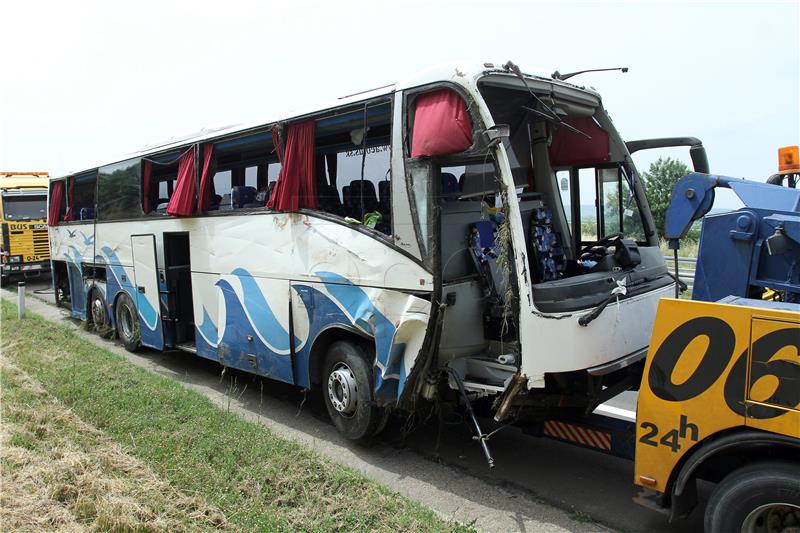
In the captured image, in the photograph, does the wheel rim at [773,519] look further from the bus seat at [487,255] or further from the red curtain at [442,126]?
the red curtain at [442,126]

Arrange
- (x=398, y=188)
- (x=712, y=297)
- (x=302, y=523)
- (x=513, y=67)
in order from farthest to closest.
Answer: (x=398, y=188) < (x=513, y=67) < (x=712, y=297) < (x=302, y=523)

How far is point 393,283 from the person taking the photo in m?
5.20

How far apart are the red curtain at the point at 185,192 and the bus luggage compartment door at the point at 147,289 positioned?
1.08 meters

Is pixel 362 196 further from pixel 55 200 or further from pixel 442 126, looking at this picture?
pixel 55 200

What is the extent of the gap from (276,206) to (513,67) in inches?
118

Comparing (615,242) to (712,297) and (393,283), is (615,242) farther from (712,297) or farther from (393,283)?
(393,283)

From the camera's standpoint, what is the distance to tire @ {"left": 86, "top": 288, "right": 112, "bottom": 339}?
11180 millimetres

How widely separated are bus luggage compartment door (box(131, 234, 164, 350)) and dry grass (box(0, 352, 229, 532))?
346cm

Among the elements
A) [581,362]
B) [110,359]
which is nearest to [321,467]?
[581,362]

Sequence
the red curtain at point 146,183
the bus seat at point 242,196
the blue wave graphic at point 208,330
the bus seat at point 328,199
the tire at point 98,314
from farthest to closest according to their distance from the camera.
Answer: the tire at point 98,314 < the red curtain at point 146,183 < the blue wave graphic at point 208,330 < the bus seat at point 242,196 < the bus seat at point 328,199

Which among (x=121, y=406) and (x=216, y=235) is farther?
(x=216, y=235)

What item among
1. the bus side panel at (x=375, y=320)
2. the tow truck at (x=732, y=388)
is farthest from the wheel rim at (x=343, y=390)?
the tow truck at (x=732, y=388)

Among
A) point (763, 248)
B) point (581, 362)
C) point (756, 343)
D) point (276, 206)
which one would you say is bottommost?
point (581, 362)

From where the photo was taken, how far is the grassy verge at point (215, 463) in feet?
13.6
